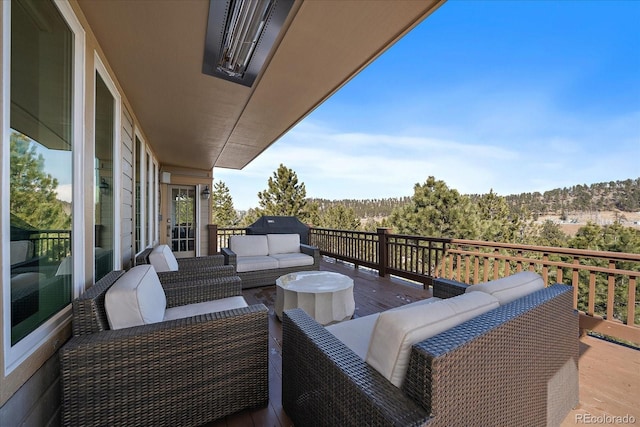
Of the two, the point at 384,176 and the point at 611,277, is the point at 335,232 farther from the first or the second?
the point at 384,176

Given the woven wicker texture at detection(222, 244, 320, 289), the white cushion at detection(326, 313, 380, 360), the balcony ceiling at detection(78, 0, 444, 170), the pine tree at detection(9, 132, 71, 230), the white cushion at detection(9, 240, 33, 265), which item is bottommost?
the woven wicker texture at detection(222, 244, 320, 289)

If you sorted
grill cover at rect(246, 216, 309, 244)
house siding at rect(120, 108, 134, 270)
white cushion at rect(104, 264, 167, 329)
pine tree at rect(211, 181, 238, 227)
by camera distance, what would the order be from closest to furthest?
white cushion at rect(104, 264, 167, 329) → house siding at rect(120, 108, 134, 270) → grill cover at rect(246, 216, 309, 244) → pine tree at rect(211, 181, 238, 227)

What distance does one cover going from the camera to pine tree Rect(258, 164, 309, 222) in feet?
56.1

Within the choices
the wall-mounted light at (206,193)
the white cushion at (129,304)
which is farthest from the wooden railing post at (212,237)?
the white cushion at (129,304)

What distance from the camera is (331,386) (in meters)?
1.09

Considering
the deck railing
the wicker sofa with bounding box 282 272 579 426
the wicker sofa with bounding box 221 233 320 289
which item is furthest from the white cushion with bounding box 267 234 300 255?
the wicker sofa with bounding box 282 272 579 426

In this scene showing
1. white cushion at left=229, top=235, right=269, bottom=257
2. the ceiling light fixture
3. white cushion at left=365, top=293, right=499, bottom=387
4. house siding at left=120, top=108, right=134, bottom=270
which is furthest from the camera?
white cushion at left=229, top=235, right=269, bottom=257

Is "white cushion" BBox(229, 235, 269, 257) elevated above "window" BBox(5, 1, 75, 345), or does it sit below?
below

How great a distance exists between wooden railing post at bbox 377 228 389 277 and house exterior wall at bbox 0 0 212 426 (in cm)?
392

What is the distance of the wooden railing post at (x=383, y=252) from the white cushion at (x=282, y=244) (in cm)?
161

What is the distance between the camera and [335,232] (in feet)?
21.2

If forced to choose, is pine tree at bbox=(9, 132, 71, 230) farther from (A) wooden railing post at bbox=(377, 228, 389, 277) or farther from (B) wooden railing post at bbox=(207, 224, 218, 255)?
(B) wooden railing post at bbox=(207, 224, 218, 255)

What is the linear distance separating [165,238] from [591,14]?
13.6 meters

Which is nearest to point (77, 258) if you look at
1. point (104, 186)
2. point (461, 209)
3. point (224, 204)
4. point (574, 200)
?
point (104, 186)
